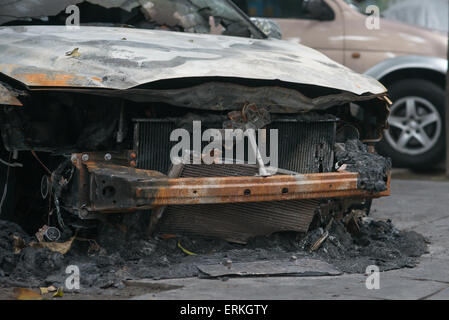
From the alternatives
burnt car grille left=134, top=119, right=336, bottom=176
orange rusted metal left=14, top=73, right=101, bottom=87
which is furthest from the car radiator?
orange rusted metal left=14, top=73, right=101, bottom=87

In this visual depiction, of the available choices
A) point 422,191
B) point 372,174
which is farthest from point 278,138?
point 422,191

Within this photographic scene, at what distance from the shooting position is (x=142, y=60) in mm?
4156

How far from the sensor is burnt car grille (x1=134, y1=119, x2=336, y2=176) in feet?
13.7

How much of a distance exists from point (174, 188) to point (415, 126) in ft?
17.5

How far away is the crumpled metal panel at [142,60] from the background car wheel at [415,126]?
383 centimetres

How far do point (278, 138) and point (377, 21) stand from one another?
470 centimetres

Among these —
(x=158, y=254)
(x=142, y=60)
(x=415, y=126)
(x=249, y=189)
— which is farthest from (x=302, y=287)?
(x=415, y=126)
